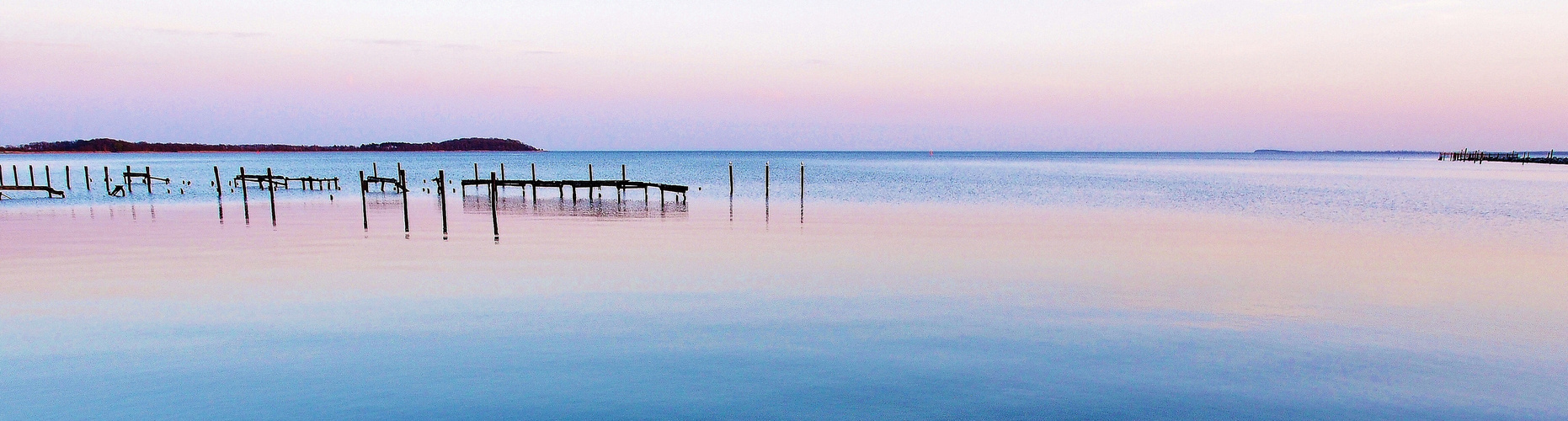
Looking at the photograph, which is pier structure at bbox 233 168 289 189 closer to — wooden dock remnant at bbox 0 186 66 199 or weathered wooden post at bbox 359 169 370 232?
weathered wooden post at bbox 359 169 370 232

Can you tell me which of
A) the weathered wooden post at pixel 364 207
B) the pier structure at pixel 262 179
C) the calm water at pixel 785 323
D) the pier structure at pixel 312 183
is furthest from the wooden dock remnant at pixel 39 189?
the calm water at pixel 785 323

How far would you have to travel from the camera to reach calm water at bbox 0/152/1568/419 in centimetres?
742

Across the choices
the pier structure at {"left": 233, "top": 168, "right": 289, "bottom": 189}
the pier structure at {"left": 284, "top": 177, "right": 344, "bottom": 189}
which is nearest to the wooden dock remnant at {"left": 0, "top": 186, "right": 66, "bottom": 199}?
the pier structure at {"left": 233, "top": 168, "right": 289, "bottom": 189}

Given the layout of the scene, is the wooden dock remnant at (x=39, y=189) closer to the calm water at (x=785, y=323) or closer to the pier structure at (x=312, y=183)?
the pier structure at (x=312, y=183)


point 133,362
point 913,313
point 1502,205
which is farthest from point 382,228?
point 1502,205

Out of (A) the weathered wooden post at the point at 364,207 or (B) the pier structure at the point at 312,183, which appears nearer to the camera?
(A) the weathered wooden post at the point at 364,207

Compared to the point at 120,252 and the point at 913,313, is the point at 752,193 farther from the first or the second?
the point at 913,313

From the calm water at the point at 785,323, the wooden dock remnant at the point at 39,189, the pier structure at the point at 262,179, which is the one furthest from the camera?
the wooden dock remnant at the point at 39,189

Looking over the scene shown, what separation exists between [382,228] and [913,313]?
16.8 m

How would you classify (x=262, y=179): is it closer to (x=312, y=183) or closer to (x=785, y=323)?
(x=312, y=183)

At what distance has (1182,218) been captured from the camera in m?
25.9

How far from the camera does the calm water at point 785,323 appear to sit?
24.3 ft

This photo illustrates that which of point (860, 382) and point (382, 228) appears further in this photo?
point (382, 228)

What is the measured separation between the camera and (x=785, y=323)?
1031cm
